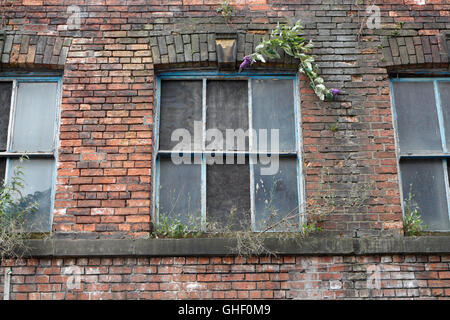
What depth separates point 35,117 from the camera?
6230mm

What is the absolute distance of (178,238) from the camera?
5.67 m

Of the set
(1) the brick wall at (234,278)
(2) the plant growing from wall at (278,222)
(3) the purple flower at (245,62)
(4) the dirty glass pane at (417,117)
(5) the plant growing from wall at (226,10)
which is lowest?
(1) the brick wall at (234,278)

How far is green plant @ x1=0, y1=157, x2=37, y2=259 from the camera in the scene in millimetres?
5477

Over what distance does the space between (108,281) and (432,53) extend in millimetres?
4300

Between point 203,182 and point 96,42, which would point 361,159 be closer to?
point 203,182

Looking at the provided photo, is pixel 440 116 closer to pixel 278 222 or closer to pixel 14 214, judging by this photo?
pixel 278 222

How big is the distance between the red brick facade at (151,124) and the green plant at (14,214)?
0.21m

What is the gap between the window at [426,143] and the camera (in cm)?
597

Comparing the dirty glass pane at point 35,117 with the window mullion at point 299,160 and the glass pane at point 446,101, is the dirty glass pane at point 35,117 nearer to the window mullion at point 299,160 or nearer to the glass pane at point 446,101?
the window mullion at point 299,160

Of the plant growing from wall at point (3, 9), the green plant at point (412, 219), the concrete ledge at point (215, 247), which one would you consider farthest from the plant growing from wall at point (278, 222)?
the plant growing from wall at point (3, 9)

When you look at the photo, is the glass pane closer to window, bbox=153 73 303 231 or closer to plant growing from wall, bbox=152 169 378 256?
plant growing from wall, bbox=152 169 378 256

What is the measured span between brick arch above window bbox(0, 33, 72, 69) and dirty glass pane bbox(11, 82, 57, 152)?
26 cm
